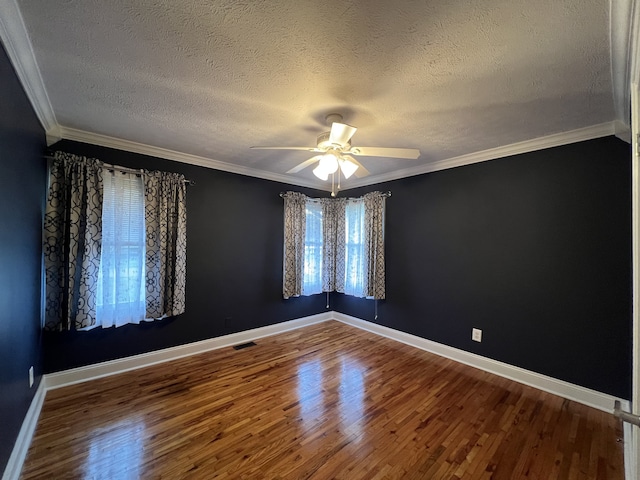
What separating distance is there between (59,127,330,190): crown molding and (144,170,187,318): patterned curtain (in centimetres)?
26

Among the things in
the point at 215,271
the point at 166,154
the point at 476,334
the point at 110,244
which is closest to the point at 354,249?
the point at 476,334

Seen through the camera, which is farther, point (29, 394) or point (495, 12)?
point (29, 394)

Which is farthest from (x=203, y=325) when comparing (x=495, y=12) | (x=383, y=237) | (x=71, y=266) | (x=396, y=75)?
(x=495, y=12)

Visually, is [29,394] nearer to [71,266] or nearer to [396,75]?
[71,266]

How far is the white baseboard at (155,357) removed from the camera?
2518mm

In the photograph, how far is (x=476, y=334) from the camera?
120 inches

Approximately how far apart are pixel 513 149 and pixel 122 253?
4.28 meters

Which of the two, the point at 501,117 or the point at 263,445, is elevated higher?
the point at 501,117

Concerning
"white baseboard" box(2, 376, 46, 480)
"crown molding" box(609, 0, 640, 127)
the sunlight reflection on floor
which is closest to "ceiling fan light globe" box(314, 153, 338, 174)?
"crown molding" box(609, 0, 640, 127)

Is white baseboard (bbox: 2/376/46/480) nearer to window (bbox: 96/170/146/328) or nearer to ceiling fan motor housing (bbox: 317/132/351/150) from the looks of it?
window (bbox: 96/170/146/328)

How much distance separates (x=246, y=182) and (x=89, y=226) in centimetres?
185

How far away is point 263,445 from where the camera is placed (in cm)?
183

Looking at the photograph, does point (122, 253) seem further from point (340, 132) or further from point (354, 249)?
point (354, 249)

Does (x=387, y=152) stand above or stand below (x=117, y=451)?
above
